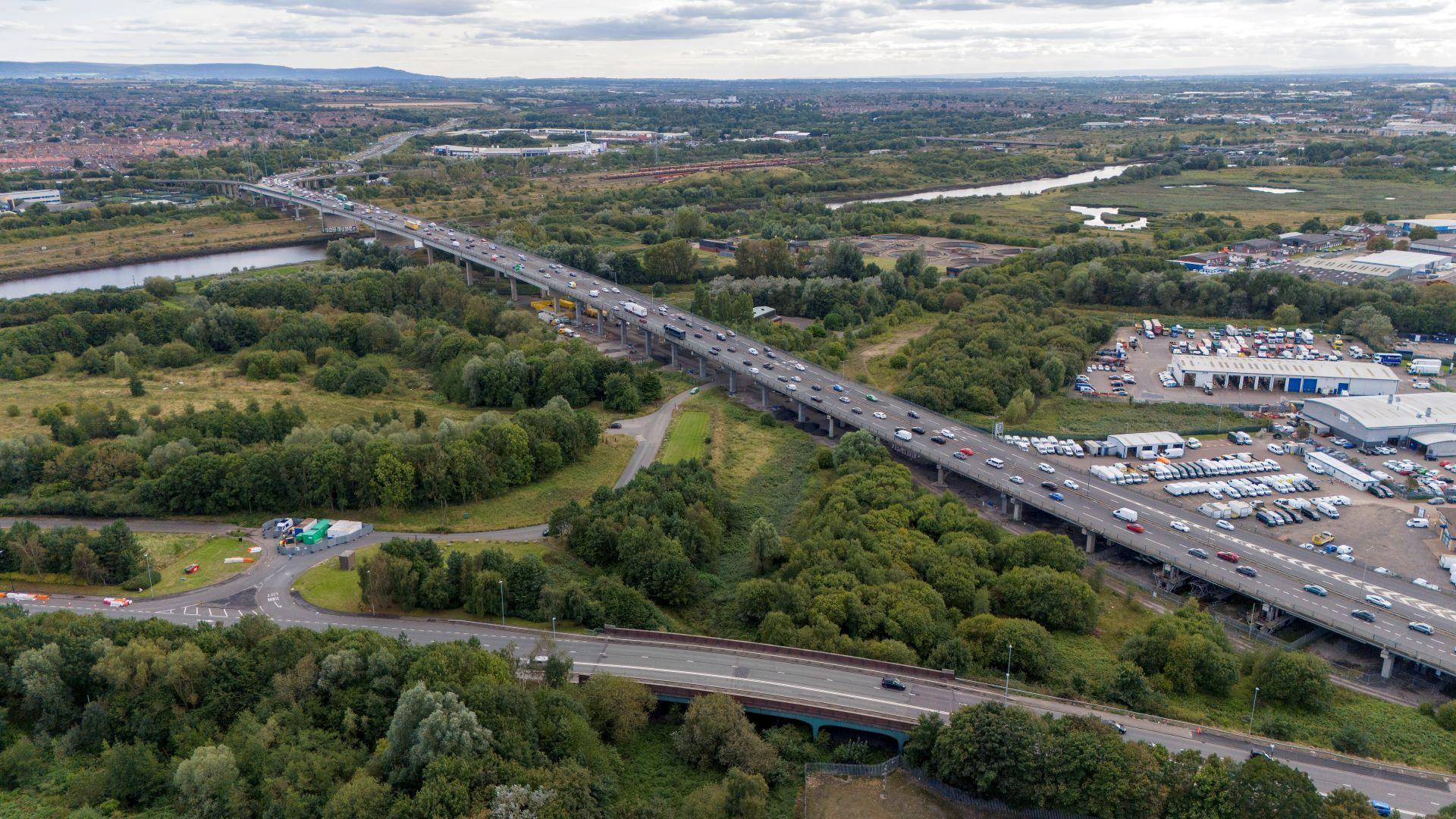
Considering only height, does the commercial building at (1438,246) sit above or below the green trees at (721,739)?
above

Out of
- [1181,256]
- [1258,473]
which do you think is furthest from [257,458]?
[1181,256]

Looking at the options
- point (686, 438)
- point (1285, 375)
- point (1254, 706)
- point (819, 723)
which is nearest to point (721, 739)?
point (819, 723)

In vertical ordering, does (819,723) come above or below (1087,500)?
below

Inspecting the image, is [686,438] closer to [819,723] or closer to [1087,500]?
[1087,500]

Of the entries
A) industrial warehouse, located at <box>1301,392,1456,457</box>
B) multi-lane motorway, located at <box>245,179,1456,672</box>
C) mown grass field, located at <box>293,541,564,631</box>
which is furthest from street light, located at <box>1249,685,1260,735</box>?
industrial warehouse, located at <box>1301,392,1456,457</box>

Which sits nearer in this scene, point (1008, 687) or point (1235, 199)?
point (1008, 687)

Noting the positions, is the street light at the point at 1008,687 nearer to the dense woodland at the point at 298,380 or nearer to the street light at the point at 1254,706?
the street light at the point at 1254,706

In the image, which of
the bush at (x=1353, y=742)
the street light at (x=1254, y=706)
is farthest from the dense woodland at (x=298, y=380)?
the bush at (x=1353, y=742)
